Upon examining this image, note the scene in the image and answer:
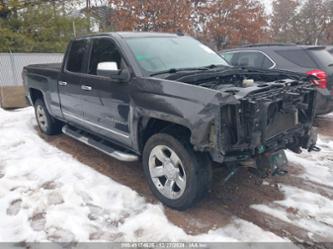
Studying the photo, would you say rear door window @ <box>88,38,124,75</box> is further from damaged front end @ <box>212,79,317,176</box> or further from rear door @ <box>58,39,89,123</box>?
damaged front end @ <box>212,79,317,176</box>

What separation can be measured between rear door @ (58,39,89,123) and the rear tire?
0.97m

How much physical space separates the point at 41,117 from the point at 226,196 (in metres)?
4.37

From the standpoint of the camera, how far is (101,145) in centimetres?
438

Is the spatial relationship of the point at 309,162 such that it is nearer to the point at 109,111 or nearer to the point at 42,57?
the point at 109,111

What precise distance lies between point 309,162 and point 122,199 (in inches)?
115

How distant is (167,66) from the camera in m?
3.80

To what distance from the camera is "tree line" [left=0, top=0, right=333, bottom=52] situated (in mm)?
15516

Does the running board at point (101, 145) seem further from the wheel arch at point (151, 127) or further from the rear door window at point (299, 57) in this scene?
the rear door window at point (299, 57)

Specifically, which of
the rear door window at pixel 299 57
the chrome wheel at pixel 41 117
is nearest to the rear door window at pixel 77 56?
the chrome wheel at pixel 41 117

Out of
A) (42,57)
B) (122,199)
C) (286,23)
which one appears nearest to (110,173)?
(122,199)

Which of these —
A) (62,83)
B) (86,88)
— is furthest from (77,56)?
(86,88)

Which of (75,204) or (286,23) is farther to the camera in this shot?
(286,23)

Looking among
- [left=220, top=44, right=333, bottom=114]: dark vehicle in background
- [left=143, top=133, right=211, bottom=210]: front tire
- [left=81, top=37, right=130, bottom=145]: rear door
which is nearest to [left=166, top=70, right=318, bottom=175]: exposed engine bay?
[left=143, top=133, right=211, bottom=210]: front tire

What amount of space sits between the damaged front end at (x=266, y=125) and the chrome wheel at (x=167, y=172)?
22.1 inches
